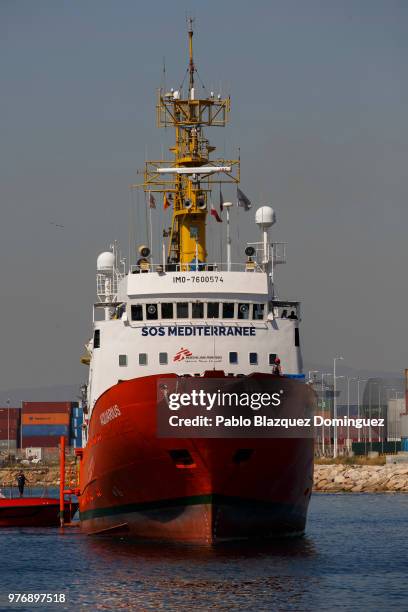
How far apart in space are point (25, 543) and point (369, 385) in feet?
341

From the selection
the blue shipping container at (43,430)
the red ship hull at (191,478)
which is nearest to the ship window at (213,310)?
the red ship hull at (191,478)

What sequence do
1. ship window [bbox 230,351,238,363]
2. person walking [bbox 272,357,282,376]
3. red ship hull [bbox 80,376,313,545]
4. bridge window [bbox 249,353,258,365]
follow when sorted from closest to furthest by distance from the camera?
1. red ship hull [bbox 80,376,313,545]
2. person walking [bbox 272,357,282,376]
3. ship window [bbox 230,351,238,363]
4. bridge window [bbox 249,353,258,365]

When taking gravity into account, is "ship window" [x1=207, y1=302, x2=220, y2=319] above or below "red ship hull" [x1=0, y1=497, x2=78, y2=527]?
above

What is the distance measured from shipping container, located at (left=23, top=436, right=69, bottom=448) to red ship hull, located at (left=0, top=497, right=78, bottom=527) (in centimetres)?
13396

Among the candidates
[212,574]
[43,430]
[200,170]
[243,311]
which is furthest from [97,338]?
[43,430]

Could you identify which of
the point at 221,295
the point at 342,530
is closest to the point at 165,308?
the point at 221,295

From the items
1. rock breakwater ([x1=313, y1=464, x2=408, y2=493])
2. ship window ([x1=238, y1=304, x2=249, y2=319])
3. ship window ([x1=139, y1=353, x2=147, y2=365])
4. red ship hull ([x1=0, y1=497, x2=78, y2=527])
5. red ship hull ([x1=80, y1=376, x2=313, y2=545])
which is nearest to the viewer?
red ship hull ([x1=80, y1=376, x2=313, y2=545])

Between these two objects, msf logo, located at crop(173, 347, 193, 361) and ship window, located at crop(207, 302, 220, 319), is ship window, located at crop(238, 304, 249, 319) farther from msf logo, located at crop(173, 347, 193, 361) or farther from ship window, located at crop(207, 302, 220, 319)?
msf logo, located at crop(173, 347, 193, 361)

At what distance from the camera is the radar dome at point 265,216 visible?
171 feet

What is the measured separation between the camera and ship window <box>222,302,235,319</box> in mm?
46188

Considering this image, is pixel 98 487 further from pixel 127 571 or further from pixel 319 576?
pixel 319 576

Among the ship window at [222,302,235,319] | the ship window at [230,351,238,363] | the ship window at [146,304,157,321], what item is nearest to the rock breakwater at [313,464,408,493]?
the ship window at [222,302,235,319]

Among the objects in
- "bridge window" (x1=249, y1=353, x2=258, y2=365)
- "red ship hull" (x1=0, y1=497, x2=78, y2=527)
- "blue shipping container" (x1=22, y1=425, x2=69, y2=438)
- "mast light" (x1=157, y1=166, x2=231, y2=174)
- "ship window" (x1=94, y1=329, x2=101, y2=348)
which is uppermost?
"mast light" (x1=157, y1=166, x2=231, y2=174)

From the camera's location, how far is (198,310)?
151 ft
